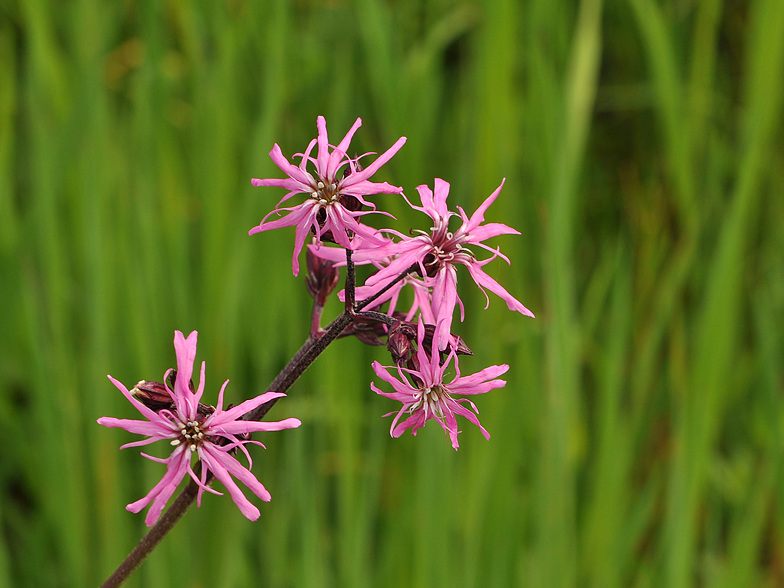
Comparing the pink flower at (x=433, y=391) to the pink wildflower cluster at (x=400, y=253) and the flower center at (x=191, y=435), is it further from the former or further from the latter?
the flower center at (x=191, y=435)

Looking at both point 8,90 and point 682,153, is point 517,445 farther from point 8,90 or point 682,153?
point 8,90

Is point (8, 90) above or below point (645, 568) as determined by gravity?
above

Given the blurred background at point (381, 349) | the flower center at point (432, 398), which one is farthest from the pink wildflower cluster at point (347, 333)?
the blurred background at point (381, 349)

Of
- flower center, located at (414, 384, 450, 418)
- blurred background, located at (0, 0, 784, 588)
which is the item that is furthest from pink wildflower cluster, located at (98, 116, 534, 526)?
blurred background, located at (0, 0, 784, 588)

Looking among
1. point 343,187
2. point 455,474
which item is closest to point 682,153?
point 455,474

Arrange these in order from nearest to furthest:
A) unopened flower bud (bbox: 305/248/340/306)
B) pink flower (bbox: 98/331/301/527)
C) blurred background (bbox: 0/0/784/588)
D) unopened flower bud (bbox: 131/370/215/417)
Answer: pink flower (bbox: 98/331/301/527) < unopened flower bud (bbox: 131/370/215/417) < unopened flower bud (bbox: 305/248/340/306) < blurred background (bbox: 0/0/784/588)

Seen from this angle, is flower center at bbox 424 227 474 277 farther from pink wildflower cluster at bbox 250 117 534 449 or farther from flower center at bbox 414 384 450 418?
flower center at bbox 414 384 450 418

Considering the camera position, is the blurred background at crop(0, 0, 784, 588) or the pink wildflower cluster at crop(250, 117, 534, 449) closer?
the pink wildflower cluster at crop(250, 117, 534, 449)
